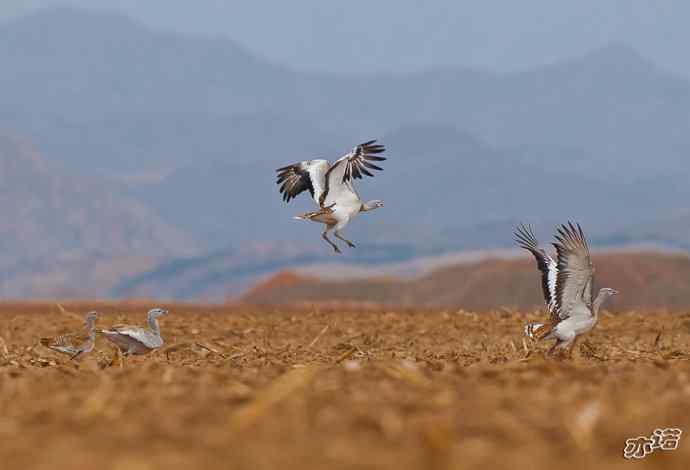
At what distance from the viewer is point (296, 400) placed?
603cm

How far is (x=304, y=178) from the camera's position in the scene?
15.2 metres

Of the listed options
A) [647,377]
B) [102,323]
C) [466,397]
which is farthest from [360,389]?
[102,323]

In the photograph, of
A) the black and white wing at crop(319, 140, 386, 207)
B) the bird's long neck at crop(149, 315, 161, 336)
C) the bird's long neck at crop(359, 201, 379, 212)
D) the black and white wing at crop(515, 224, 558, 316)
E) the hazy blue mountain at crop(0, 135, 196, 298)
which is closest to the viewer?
the black and white wing at crop(515, 224, 558, 316)

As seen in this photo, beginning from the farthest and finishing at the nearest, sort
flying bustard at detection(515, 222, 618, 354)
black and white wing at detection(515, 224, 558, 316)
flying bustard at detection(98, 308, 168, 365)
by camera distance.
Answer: flying bustard at detection(98, 308, 168, 365)
black and white wing at detection(515, 224, 558, 316)
flying bustard at detection(515, 222, 618, 354)

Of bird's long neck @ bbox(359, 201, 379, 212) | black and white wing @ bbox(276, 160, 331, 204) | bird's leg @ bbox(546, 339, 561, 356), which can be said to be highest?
black and white wing @ bbox(276, 160, 331, 204)

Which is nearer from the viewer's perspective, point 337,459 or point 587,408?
point 337,459

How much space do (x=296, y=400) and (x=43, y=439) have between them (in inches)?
55.8

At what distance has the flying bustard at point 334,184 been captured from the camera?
1434 cm

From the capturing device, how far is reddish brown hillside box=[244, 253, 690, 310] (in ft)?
186

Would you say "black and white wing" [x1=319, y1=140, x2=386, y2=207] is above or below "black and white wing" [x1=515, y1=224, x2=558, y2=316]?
above

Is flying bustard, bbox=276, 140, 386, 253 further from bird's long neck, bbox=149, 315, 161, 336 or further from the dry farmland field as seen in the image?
the dry farmland field

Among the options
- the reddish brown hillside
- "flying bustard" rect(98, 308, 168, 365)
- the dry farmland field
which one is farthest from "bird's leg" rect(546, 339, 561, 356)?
the reddish brown hillside

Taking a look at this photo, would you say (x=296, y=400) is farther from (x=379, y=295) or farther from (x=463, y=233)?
(x=463, y=233)

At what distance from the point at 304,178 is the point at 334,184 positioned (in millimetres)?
593
